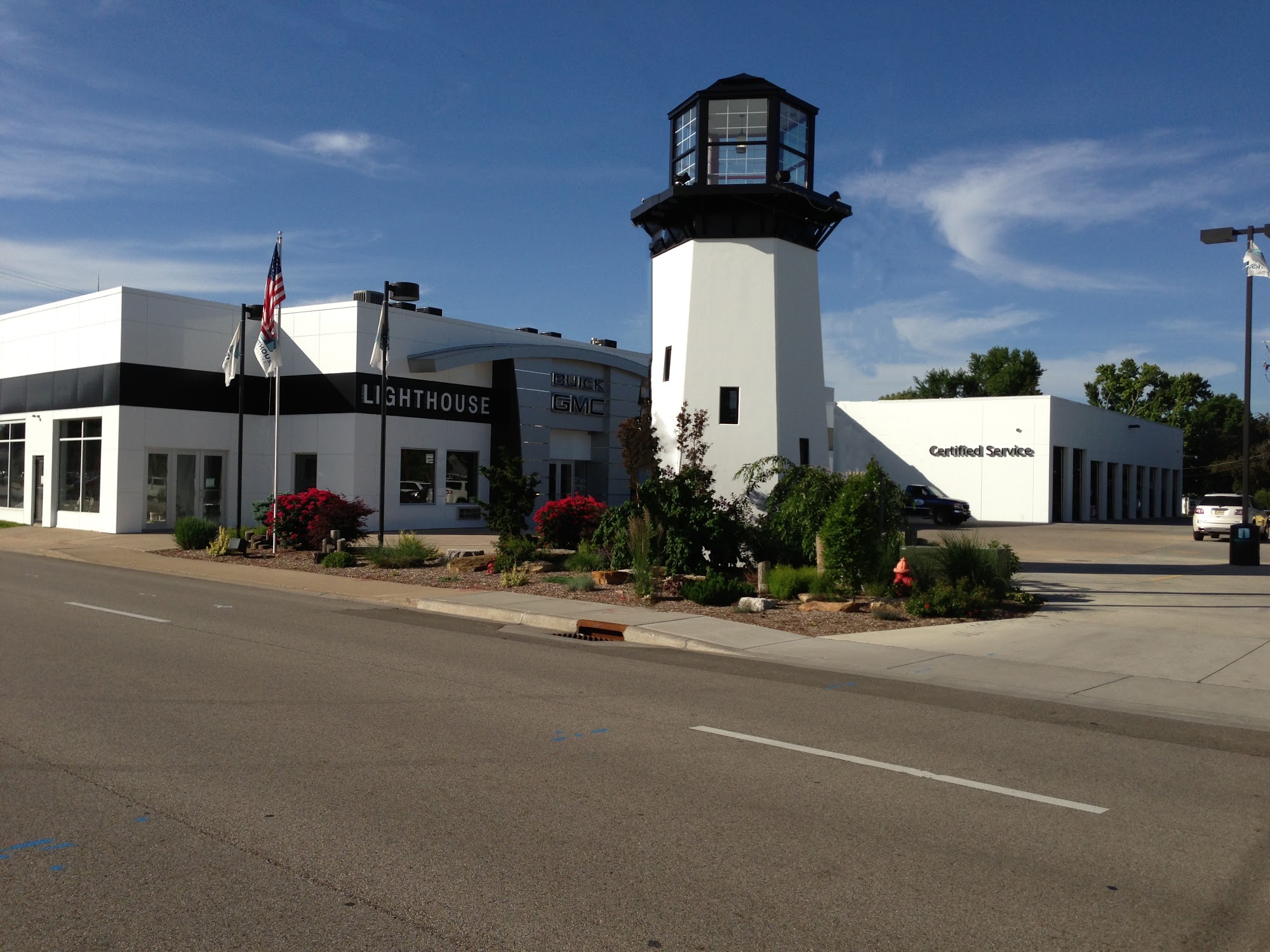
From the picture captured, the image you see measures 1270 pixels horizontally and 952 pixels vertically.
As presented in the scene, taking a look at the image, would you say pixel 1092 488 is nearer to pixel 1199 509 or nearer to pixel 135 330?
pixel 1199 509

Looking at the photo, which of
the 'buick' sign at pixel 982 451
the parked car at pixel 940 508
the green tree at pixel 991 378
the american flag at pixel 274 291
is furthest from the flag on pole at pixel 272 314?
the green tree at pixel 991 378

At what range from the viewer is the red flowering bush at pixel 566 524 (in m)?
22.5

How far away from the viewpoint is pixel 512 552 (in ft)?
67.4

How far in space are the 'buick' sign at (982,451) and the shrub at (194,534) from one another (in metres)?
38.7

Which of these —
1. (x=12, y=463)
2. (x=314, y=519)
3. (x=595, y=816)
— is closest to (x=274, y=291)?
(x=314, y=519)

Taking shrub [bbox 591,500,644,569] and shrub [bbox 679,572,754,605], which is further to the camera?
shrub [bbox 591,500,644,569]

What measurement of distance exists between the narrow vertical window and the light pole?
1048 centimetres

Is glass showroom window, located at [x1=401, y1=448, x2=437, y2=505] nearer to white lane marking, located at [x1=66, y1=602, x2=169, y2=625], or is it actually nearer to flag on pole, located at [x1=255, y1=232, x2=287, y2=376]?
flag on pole, located at [x1=255, y1=232, x2=287, y2=376]

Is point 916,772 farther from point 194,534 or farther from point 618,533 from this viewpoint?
point 194,534

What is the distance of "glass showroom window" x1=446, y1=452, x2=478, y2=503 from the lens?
34.3 m

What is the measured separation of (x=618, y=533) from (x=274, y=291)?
39.7 feet

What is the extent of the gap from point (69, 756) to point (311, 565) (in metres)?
16.1

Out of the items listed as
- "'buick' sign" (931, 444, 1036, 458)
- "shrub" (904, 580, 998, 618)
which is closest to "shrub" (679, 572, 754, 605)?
"shrub" (904, 580, 998, 618)

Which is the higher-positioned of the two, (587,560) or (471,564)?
(587,560)
